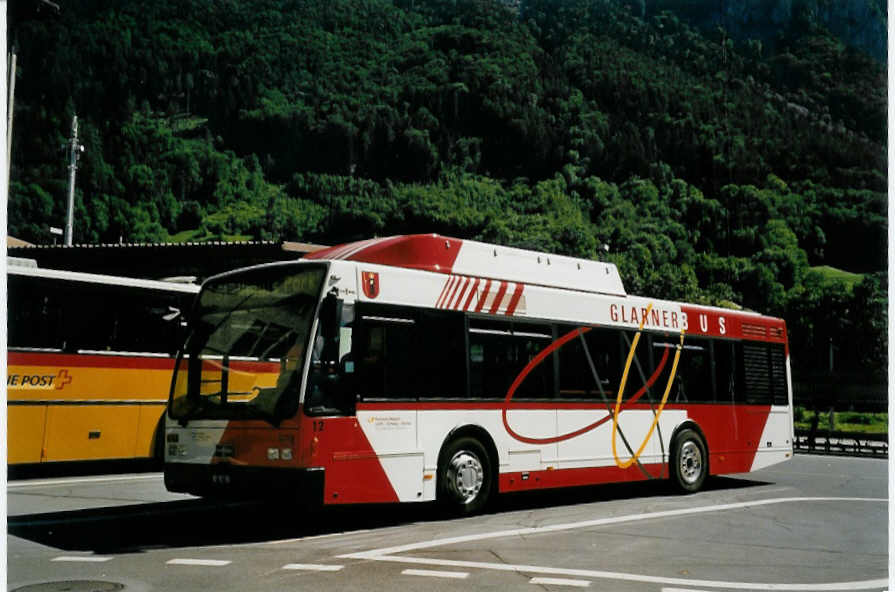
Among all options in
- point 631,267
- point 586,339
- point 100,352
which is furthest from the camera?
point 631,267

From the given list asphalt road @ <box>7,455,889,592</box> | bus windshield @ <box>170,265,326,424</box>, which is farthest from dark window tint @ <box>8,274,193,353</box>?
bus windshield @ <box>170,265,326,424</box>

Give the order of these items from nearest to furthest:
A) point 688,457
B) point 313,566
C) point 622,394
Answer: point 313,566 < point 622,394 < point 688,457

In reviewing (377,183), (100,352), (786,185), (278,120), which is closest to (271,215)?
(278,120)

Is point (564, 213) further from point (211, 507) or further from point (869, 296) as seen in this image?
point (211, 507)

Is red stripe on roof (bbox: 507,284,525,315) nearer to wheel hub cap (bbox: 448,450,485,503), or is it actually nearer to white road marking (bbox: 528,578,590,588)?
wheel hub cap (bbox: 448,450,485,503)

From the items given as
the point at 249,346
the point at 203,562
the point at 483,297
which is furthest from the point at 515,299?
the point at 203,562

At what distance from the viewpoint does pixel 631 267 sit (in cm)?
10200

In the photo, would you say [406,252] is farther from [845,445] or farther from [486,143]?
[486,143]

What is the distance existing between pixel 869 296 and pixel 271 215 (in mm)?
54824

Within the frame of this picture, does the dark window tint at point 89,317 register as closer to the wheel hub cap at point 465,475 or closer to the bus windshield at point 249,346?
the bus windshield at point 249,346

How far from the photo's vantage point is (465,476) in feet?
35.2

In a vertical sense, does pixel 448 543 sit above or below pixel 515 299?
below

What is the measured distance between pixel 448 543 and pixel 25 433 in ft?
25.6

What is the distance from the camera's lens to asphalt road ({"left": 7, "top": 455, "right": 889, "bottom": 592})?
7.05m
